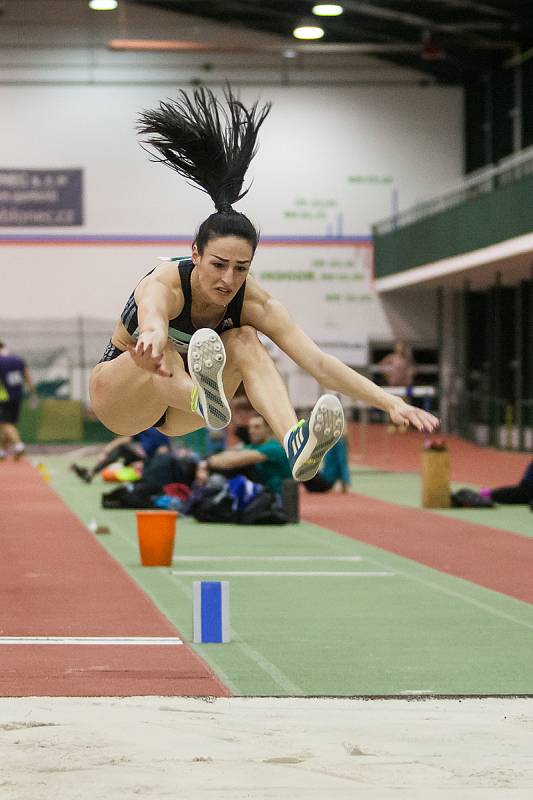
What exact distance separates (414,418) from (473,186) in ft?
88.0

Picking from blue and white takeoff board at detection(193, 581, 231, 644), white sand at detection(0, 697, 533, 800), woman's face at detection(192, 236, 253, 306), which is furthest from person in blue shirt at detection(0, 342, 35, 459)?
white sand at detection(0, 697, 533, 800)

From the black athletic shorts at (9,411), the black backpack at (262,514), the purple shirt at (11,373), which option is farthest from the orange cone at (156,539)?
the black athletic shorts at (9,411)

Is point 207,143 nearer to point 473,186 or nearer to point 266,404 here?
point 266,404

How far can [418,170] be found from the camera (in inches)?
1447

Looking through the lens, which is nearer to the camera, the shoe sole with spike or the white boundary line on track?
the shoe sole with spike

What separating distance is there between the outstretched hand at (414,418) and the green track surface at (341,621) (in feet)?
5.25

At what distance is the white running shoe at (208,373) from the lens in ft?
19.0

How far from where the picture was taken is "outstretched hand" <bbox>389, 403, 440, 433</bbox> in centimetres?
543

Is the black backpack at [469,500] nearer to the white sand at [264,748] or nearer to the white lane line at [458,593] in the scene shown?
the white lane line at [458,593]

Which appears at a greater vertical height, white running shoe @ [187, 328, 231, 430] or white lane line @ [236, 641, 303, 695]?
white running shoe @ [187, 328, 231, 430]

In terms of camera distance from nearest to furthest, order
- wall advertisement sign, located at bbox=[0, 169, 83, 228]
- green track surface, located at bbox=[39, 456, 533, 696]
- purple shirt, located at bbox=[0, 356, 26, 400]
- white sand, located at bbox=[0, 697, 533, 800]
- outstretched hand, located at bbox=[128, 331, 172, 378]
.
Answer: white sand, located at bbox=[0, 697, 533, 800], outstretched hand, located at bbox=[128, 331, 172, 378], green track surface, located at bbox=[39, 456, 533, 696], purple shirt, located at bbox=[0, 356, 26, 400], wall advertisement sign, located at bbox=[0, 169, 83, 228]

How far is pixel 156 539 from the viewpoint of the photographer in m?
11.0

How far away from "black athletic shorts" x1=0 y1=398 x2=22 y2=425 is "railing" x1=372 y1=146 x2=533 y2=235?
10.1m

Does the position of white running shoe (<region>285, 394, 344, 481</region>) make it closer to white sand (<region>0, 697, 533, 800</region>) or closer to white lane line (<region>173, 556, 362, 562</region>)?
white sand (<region>0, 697, 533, 800</region>)
